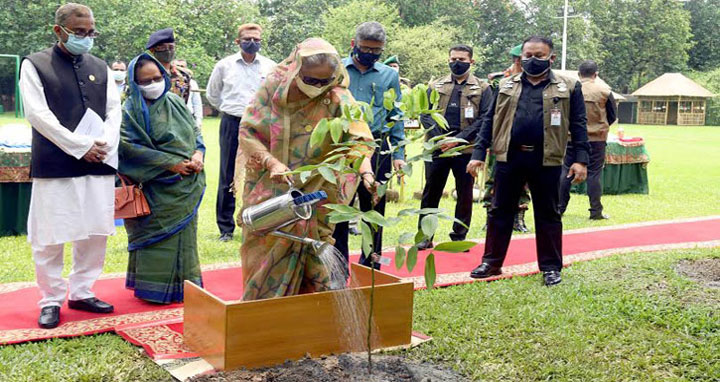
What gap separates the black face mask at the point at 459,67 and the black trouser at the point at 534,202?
5.29 feet

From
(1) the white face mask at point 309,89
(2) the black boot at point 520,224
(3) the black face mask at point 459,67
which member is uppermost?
(3) the black face mask at point 459,67

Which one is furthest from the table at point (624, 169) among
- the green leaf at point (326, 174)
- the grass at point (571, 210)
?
the green leaf at point (326, 174)

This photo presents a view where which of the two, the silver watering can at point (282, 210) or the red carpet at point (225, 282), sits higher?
the silver watering can at point (282, 210)

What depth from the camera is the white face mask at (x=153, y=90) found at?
15.5ft

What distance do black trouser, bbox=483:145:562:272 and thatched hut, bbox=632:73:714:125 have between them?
4231 centimetres

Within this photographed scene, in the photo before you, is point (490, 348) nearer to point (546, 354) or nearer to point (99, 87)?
point (546, 354)

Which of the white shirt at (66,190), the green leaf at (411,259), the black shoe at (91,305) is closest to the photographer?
the green leaf at (411,259)

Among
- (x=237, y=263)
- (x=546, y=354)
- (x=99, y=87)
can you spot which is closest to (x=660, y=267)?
(x=546, y=354)

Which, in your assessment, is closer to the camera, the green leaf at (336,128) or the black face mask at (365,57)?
the green leaf at (336,128)

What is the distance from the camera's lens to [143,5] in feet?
127

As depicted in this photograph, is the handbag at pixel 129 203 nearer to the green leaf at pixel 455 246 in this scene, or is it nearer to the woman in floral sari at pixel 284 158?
the woman in floral sari at pixel 284 158

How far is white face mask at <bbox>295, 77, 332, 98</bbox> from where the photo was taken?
358 centimetres

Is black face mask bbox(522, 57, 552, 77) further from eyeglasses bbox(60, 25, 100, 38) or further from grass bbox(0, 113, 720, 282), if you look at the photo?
eyeglasses bbox(60, 25, 100, 38)

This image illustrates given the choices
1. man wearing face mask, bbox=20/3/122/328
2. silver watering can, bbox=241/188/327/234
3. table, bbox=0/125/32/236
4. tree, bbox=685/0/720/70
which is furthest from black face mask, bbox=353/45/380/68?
tree, bbox=685/0/720/70
